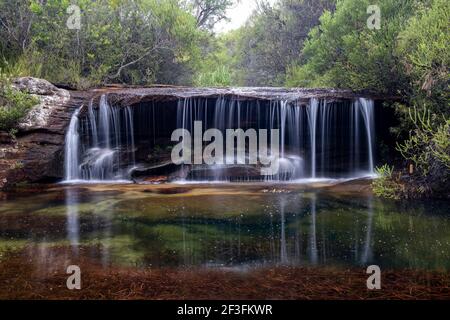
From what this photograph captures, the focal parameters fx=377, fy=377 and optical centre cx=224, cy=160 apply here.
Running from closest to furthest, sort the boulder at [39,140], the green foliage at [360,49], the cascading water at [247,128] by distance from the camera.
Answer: the boulder at [39,140], the cascading water at [247,128], the green foliage at [360,49]

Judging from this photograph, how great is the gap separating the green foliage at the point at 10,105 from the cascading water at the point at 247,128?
150cm

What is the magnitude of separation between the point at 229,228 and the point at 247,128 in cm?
671

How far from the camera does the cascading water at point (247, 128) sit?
11633 mm

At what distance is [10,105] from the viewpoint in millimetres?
10367

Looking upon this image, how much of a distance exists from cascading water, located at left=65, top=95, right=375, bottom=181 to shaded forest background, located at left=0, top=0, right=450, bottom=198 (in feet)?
4.06

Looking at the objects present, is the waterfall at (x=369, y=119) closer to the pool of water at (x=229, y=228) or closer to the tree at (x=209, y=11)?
the pool of water at (x=229, y=228)

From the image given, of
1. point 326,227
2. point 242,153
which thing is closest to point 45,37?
point 242,153

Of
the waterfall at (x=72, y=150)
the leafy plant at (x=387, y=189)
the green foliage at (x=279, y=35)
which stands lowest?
the leafy plant at (x=387, y=189)

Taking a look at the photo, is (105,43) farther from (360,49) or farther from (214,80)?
(360,49)

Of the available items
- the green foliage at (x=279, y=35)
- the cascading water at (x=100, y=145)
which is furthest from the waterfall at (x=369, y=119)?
the green foliage at (x=279, y=35)

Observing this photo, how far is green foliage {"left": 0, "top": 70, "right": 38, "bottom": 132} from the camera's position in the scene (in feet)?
33.4

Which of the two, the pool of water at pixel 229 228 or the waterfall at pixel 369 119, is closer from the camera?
the pool of water at pixel 229 228
